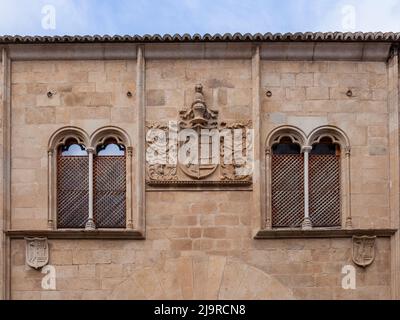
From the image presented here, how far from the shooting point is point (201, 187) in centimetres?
1056

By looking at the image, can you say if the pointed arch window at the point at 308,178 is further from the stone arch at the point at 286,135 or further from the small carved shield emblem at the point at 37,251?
the small carved shield emblem at the point at 37,251

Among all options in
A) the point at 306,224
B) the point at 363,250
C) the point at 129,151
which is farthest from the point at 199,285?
the point at 363,250

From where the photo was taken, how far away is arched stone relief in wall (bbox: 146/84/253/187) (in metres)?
10.5

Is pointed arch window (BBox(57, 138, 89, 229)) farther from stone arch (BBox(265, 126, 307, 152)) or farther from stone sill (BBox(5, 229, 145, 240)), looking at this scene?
stone arch (BBox(265, 126, 307, 152))

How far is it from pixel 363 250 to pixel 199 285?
98.4 inches

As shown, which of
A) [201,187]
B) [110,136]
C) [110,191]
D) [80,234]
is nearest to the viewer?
[80,234]

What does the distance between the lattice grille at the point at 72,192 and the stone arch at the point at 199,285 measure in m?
1.21

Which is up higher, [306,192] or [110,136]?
[110,136]

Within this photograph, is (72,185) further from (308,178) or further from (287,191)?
(308,178)

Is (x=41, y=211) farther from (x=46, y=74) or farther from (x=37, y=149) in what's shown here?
(x=46, y=74)

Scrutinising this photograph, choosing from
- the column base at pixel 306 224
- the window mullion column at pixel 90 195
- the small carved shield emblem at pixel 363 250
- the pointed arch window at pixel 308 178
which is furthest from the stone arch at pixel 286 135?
the window mullion column at pixel 90 195

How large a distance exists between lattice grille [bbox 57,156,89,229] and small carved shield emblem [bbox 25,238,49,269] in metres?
0.39

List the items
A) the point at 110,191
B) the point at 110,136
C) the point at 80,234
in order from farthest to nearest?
the point at 110,136 → the point at 110,191 → the point at 80,234

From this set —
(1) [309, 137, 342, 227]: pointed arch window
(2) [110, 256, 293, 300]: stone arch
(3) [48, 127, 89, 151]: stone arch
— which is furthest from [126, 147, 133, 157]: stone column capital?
(1) [309, 137, 342, 227]: pointed arch window
